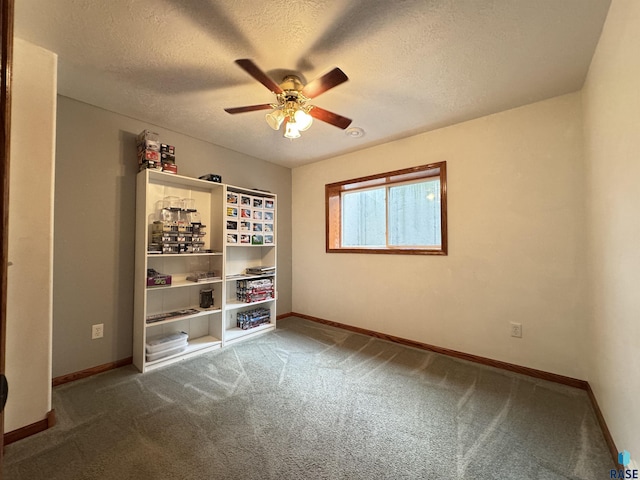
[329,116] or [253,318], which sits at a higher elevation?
[329,116]

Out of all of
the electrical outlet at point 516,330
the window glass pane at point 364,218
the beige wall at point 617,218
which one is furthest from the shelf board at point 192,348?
the beige wall at point 617,218

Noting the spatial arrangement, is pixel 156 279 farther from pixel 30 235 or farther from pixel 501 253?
pixel 501 253

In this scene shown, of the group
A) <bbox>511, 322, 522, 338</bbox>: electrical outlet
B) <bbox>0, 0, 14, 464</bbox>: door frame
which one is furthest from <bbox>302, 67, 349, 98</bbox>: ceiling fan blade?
<bbox>511, 322, 522, 338</bbox>: electrical outlet

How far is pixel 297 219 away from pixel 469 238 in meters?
2.32

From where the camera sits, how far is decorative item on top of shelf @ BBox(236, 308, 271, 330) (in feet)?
10.3

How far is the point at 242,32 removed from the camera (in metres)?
1.50

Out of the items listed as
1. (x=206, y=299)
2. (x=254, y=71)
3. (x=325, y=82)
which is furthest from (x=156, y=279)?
(x=325, y=82)

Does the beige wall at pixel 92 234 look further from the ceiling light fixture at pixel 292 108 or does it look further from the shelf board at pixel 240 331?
the ceiling light fixture at pixel 292 108

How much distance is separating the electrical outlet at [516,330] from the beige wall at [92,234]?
135 inches

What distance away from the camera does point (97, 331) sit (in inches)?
88.0

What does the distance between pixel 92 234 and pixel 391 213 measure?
298 centimetres

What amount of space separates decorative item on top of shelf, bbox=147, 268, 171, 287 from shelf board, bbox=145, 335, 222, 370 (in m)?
0.67

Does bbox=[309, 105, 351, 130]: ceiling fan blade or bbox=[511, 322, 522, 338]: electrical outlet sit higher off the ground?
bbox=[309, 105, 351, 130]: ceiling fan blade

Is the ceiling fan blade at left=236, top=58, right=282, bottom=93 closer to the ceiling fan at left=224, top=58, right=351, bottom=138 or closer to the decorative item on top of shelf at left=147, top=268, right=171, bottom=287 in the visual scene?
the ceiling fan at left=224, top=58, right=351, bottom=138
